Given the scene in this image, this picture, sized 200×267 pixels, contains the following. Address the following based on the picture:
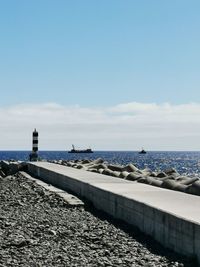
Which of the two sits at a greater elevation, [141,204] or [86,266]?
[141,204]

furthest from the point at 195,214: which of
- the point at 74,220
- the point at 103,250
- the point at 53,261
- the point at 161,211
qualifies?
the point at 74,220

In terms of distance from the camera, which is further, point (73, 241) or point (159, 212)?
point (73, 241)

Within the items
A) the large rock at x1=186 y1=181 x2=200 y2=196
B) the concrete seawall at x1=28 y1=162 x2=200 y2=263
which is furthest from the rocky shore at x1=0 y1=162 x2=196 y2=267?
the large rock at x1=186 y1=181 x2=200 y2=196

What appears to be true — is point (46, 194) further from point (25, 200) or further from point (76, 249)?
point (76, 249)

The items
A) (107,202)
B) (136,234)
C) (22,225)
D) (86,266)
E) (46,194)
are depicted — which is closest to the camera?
(86,266)

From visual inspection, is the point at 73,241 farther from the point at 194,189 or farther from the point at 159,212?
the point at 194,189

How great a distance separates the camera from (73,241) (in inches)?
319

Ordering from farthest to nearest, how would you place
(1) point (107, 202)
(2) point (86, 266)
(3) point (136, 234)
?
(1) point (107, 202) < (3) point (136, 234) < (2) point (86, 266)

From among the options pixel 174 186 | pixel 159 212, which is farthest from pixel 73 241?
pixel 174 186

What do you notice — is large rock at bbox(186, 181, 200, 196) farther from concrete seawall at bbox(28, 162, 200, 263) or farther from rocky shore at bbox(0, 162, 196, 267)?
rocky shore at bbox(0, 162, 196, 267)

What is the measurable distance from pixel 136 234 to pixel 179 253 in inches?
62.8

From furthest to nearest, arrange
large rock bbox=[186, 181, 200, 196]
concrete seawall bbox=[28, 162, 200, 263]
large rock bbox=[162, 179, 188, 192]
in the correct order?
large rock bbox=[162, 179, 188, 192], large rock bbox=[186, 181, 200, 196], concrete seawall bbox=[28, 162, 200, 263]

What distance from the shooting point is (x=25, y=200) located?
14.0 metres

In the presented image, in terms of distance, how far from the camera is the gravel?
6.81 meters
